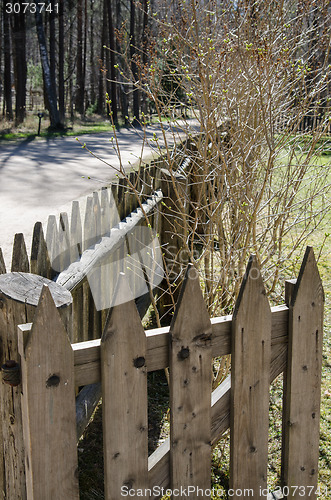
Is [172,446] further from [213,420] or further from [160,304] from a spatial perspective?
[160,304]

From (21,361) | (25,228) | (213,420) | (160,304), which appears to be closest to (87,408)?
(213,420)

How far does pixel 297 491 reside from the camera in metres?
2.07

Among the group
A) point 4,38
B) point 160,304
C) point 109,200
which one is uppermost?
point 4,38

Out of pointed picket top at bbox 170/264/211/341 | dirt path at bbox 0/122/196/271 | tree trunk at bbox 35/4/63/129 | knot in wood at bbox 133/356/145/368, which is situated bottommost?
A: dirt path at bbox 0/122/196/271

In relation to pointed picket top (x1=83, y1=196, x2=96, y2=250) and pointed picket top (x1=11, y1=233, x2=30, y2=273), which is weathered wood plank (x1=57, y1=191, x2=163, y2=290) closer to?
pointed picket top (x1=83, y1=196, x2=96, y2=250)

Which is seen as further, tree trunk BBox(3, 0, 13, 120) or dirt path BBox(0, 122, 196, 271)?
tree trunk BBox(3, 0, 13, 120)

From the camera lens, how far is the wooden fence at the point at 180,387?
62.5 inches

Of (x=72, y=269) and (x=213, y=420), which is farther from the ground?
(x=72, y=269)

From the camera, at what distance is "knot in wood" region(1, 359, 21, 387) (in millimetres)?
1614

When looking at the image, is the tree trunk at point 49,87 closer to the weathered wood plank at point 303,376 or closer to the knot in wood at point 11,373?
the weathered wood plank at point 303,376

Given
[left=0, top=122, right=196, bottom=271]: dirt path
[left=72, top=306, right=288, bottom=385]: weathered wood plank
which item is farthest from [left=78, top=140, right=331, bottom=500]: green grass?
[left=0, top=122, right=196, bottom=271]: dirt path

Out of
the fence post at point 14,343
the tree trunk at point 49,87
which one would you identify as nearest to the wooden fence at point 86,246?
the fence post at point 14,343

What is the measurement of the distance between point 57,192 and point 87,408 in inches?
253

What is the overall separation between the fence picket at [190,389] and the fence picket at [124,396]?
10cm
